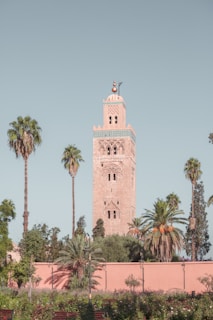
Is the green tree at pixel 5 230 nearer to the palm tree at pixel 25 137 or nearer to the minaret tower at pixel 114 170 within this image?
the palm tree at pixel 25 137

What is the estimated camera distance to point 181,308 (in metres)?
19.9

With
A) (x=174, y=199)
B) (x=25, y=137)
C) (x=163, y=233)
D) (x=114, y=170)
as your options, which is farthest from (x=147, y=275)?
(x=114, y=170)

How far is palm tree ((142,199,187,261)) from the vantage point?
174ft

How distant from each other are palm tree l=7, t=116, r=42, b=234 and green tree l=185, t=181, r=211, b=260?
31.7 meters

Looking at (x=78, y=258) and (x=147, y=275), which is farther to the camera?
(x=147, y=275)

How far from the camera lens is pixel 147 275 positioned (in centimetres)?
5150

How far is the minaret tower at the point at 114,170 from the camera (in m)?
85.4

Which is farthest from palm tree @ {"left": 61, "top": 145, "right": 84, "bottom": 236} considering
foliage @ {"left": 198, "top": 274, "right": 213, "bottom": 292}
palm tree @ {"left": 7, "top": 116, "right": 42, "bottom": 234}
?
foliage @ {"left": 198, "top": 274, "right": 213, "bottom": 292}

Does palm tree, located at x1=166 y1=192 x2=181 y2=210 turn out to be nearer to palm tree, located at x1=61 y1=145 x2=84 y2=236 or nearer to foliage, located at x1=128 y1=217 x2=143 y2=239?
foliage, located at x1=128 y1=217 x2=143 y2=239

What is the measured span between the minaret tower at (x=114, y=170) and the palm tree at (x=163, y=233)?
101ft

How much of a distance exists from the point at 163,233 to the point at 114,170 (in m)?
35.1

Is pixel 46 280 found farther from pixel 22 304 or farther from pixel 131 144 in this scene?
pixel 131 144

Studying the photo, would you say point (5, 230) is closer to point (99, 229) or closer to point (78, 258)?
point (78, 258)

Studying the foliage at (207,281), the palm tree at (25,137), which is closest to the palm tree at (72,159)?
the palm tree at (25,137)
